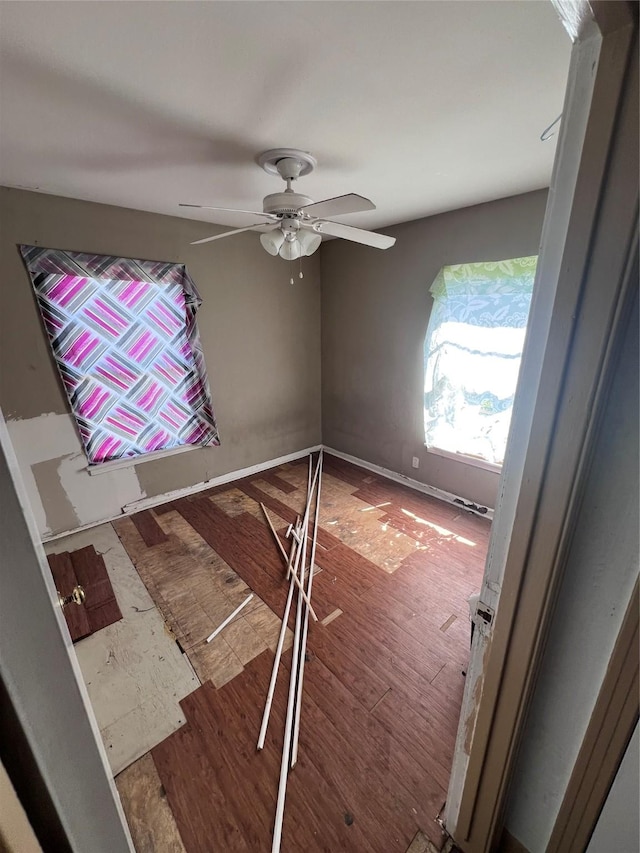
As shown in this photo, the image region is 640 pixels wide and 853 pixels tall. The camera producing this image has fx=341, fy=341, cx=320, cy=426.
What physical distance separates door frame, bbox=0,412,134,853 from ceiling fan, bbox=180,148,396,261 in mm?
1502

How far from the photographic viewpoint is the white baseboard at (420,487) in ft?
9.73

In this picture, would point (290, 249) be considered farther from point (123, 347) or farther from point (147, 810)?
point (147, 810)

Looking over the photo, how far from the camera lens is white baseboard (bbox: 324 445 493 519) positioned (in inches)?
117

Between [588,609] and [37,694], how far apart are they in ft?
3.28

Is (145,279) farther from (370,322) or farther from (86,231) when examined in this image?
(370,322)

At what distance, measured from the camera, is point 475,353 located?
2.70m

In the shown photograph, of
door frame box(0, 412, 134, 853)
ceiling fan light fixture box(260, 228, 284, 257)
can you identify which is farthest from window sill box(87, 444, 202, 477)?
door frame box(0, 412, 134, 853)

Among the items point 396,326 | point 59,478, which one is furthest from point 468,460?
point 59,478

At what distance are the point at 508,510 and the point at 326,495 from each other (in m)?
2.64

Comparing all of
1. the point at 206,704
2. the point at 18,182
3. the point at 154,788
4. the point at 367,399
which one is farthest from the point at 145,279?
the point at 154,788

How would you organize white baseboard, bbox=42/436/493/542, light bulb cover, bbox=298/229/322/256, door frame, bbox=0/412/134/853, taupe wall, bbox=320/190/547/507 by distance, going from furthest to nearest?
white baseboard, bbox=42/436/493/542 → taupe wall, bbox=320/190/547/507 → light bulb cover, bbox=298/229/322/256 → door frame, bbox=0/412/134/853

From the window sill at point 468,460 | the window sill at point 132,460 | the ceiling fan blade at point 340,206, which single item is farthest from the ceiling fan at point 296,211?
the window sill at point 132,460

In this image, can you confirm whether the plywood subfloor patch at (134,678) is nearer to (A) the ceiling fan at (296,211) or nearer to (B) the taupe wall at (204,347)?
(B) the taupe wall at (204,347)

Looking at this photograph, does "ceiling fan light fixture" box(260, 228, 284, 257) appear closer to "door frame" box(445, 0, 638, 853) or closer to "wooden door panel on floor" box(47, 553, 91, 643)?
"door frame" box(445, 0, 638, 853)
